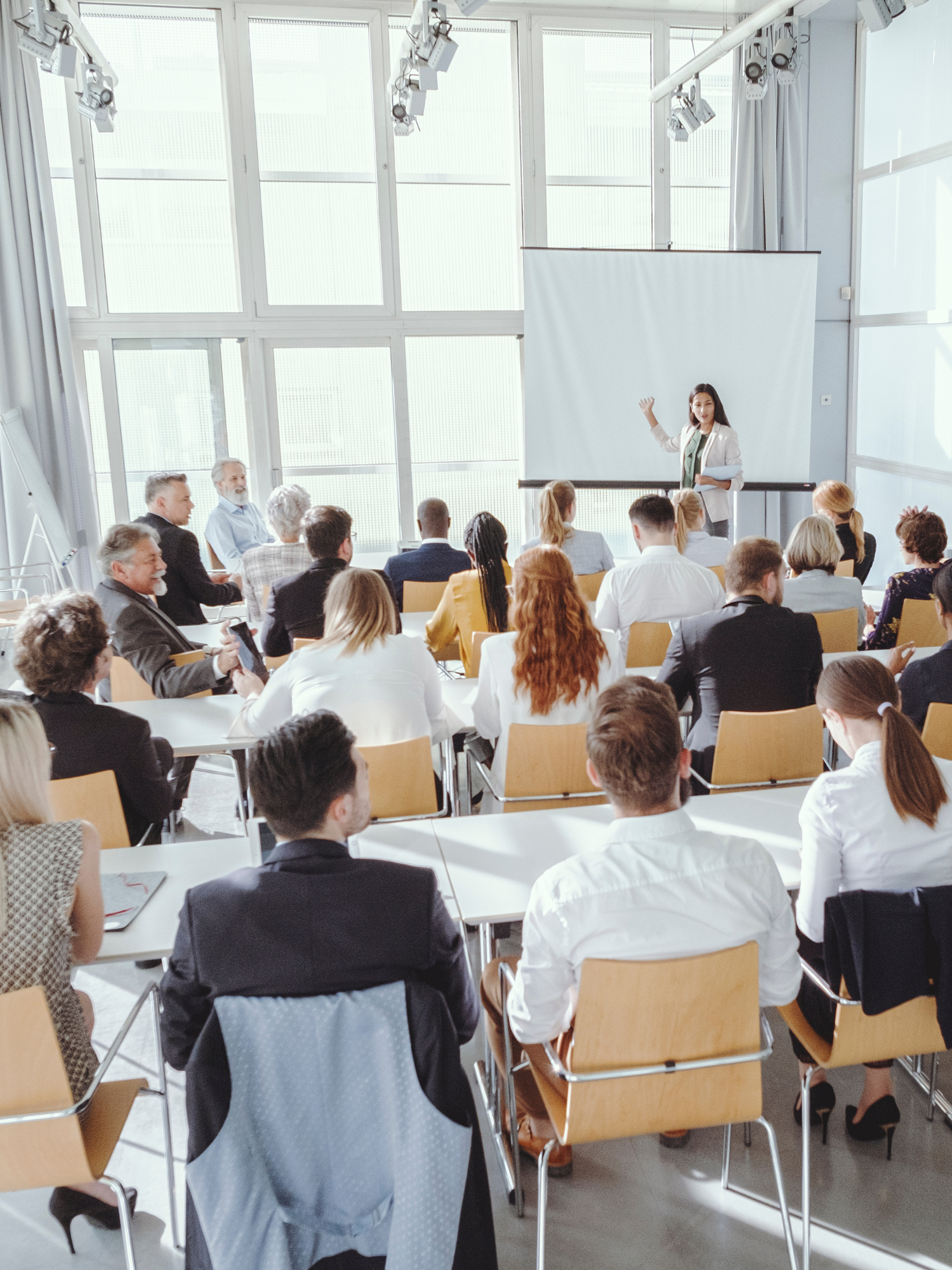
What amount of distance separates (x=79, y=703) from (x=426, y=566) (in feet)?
8.43

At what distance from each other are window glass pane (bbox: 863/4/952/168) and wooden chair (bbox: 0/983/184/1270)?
7.73 m

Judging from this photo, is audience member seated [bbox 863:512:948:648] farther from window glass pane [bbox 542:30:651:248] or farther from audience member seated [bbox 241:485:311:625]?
window glass pane [bbox 542:30:651:248]

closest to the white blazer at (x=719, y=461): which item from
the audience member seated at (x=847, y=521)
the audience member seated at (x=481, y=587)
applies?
the audience member seated at (x=847, y=521)

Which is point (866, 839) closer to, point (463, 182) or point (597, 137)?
point (463, 182)

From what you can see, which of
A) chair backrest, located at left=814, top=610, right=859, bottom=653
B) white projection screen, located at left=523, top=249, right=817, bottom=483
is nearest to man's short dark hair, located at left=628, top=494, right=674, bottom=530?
chair backrest, located at left=814, top=610, right=859, bottom=653

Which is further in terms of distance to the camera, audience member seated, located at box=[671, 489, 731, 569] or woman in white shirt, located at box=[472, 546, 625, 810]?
audience member seated, located at box=[671, 489, 731, 569]

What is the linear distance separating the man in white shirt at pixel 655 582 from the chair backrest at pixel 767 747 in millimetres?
1282

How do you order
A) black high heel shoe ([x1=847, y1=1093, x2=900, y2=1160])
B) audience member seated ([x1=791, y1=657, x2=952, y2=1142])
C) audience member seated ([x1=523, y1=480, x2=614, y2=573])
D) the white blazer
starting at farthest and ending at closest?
the white blazer → audience member seated ([x1=523, y1=480, x2=614, y2=573]) → black high heel shoe ([x1=847, y1=1093, x2=900, y2=1160]) → audience member seated ([x1=791, y1=657, x2=952, y2=1142])

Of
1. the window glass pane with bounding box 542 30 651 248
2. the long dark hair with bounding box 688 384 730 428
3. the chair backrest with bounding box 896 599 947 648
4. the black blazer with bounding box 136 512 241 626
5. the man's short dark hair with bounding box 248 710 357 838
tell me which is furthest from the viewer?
the window glass pane with bounding box 542 30 651 248

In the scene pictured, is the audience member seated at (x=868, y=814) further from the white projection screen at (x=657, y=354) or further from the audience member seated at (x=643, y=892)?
the white projection screen at (x=657, y=354)

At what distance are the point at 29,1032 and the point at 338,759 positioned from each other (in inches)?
24.8

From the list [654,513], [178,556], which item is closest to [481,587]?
[654,513]

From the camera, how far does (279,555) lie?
4770 mm

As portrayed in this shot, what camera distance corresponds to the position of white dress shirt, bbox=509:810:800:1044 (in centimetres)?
165
